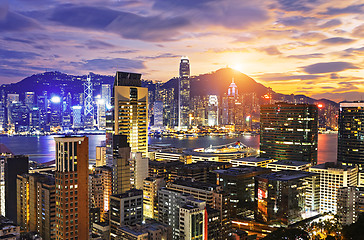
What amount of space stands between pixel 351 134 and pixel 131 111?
24289 millimetres

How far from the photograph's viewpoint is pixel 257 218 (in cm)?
2619

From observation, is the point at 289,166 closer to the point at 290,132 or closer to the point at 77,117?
the point at 290,132

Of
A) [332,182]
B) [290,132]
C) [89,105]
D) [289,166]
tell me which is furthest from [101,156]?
[89,105]

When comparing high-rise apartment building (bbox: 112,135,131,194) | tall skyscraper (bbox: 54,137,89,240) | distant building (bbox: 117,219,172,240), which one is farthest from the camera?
high-rise apartment building (bbox: 112,135,131,194)

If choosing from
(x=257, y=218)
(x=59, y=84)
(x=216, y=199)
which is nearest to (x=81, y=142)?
(x=216, y=199)

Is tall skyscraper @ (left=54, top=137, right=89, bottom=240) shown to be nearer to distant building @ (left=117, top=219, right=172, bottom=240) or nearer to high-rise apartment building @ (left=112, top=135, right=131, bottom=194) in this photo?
distant building @ (left=117, top=219, right=172, bottom=240)

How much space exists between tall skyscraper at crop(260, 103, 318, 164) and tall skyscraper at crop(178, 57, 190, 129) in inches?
2770

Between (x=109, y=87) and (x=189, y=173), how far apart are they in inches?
2952

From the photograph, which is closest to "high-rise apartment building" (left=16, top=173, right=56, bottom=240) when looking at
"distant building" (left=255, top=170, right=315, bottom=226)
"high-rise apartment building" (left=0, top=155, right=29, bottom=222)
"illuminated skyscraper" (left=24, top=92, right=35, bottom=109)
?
"high-rise apartment building" (left=0, top=155, right=29, bottom=222)

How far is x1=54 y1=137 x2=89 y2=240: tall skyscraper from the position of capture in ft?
A: 52.3

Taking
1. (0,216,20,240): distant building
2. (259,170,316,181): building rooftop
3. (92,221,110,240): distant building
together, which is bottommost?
(92,221,110,240): distant building

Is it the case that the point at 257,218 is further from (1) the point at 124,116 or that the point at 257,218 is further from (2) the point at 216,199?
(1) the point at 124,116

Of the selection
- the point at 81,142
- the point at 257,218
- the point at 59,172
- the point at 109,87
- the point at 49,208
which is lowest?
the point at 257,218

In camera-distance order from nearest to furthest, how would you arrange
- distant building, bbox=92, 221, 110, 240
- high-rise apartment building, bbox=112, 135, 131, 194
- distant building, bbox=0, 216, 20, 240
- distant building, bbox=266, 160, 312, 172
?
distant building, bbox=0, 216, 20, 240
distant building, bbox=92, 221, 110, 240
high-rise apartment building, bbox=112, 135, 131, 194
distant building, bbox=266, 160, 312, 172
